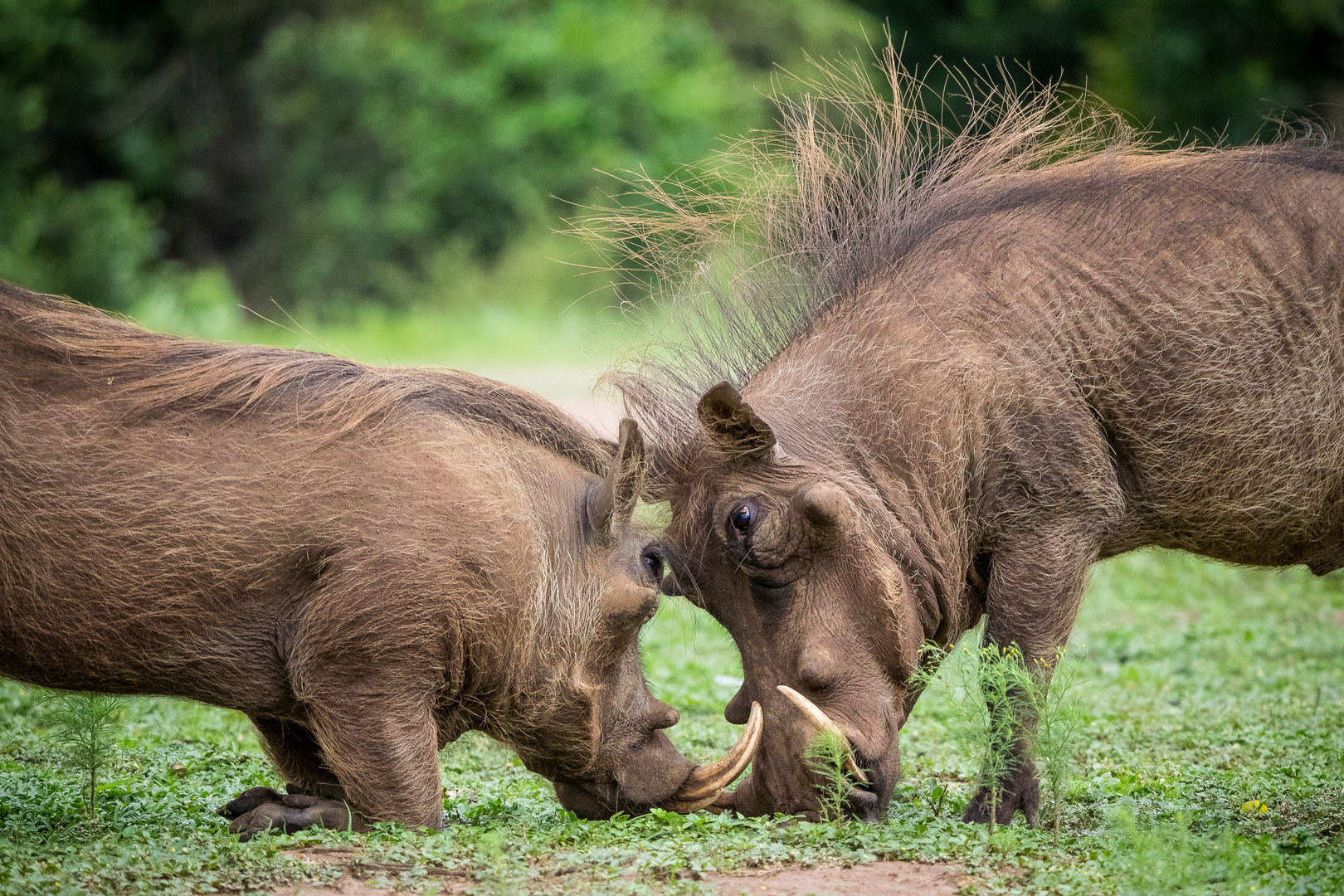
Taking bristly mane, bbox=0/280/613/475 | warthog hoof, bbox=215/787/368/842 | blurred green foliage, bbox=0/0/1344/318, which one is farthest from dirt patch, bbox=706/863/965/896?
blurred green foliage, bbox=0/0/1344/318

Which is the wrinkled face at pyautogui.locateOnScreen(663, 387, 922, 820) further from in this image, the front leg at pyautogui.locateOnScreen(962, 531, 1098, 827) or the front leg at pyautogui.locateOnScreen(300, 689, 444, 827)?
the front leg at pyautogui.locateOnScreen(300, 689, 444, 827)

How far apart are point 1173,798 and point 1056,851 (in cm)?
91

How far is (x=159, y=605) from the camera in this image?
11.6ft

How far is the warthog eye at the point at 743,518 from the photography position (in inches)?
165

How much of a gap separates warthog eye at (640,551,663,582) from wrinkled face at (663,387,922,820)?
62mm

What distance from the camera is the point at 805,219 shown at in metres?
4.91

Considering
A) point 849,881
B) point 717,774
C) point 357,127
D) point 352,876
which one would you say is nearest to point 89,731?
point 352,876

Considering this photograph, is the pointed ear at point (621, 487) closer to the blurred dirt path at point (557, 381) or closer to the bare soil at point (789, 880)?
the bare soil at point (789, 880)

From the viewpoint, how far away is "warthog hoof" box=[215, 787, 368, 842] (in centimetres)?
367

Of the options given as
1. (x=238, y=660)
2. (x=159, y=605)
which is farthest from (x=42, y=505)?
(x=238, y=660)

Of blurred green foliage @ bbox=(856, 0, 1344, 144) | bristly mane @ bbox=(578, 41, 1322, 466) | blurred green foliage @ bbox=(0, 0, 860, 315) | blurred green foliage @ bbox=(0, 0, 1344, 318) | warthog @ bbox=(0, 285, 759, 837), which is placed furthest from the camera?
blurred green foliage @ bbox=(0, 0, 860, 315)

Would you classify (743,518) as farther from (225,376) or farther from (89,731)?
(89,731)

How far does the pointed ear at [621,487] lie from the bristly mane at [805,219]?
35cm

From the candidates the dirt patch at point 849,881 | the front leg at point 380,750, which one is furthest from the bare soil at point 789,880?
the front leg at point 380,750
